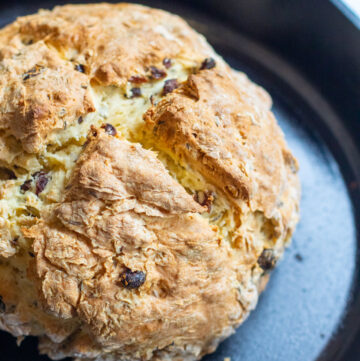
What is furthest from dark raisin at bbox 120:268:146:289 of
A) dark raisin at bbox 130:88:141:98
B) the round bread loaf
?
dark raisin at bbox 130:88:141:98

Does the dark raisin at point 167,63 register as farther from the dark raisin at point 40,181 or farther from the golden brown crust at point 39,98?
the dark raisin at point 40,181

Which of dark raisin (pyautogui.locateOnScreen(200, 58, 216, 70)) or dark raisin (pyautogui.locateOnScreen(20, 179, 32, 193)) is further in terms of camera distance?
dark raisin (pyautogui.locateOnScreen(200, 58, 216, 70))

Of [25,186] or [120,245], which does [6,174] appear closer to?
[25,186]

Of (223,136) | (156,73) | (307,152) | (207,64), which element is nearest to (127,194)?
(223,136)

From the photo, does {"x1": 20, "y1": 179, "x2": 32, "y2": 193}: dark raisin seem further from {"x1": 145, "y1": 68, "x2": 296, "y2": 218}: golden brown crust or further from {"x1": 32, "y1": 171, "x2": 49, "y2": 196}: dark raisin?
{"x1": 145, "y1": 68, "x2": 296, "y2": 218}: golden brown crust

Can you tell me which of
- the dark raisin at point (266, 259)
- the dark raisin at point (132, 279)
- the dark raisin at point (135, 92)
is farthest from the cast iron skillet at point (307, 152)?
the dark raisin at point (135, 92)

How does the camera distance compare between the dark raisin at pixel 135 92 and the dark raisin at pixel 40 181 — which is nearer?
the dark raisin at pixel 40 181

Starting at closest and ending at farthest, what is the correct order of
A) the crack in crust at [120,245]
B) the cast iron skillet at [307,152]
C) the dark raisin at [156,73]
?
the crack in crust at [120,245], the dark raisin at [156,73], the cast iron skillet at [307,152]
